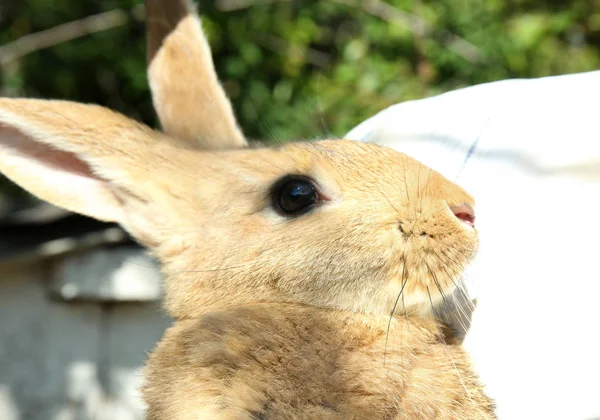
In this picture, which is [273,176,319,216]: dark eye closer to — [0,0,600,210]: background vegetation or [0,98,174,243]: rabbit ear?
[0,98,174,243]: rabbit ear

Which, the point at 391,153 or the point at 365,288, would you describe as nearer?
the point at 365,288

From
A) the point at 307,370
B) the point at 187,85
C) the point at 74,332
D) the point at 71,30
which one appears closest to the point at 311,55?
the point at 71,30

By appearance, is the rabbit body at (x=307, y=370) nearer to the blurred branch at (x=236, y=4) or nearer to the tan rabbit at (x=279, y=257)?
the tan rabbit at (x=279, y=257)

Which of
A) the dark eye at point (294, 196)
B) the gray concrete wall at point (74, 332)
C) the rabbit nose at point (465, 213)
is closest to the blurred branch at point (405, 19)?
the gray concrete wall at point (74, 332)

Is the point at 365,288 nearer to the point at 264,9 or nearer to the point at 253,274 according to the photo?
the point at 253,274

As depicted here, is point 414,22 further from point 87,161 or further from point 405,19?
point 87,161

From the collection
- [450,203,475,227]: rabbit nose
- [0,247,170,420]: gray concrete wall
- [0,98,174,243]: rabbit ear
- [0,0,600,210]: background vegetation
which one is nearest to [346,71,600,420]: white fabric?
[450,203,475,227]: rabbit nose

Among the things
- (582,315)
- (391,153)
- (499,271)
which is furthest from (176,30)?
(582,315)
